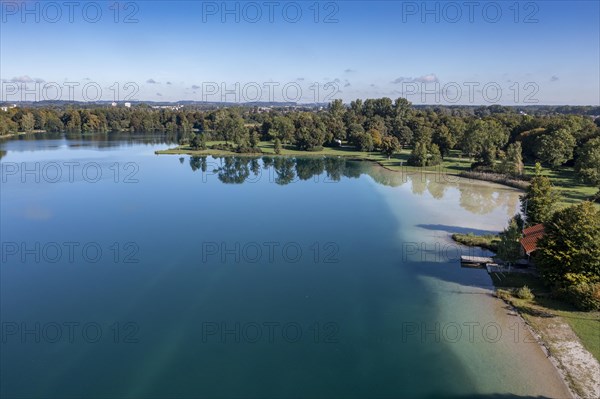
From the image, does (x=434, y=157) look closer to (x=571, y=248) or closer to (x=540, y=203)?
(x=540, y=203)

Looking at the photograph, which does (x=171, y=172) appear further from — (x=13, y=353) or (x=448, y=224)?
(x=13, y=353)

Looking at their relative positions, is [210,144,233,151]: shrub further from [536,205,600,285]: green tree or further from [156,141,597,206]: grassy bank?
[536,205,600,285]: green tree

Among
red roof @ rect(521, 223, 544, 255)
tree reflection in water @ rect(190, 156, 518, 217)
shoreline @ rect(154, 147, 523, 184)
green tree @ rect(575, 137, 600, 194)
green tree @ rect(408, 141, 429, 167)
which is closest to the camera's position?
red roof @ rect(521, 223, 544, 255)

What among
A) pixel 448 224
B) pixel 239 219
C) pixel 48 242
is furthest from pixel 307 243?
pixel 48 242

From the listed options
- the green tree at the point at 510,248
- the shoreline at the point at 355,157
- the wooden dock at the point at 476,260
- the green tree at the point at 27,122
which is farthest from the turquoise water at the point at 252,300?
the green tree at the point at 27,122

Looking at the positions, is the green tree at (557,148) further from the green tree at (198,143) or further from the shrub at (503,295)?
the green tree at (198,143)

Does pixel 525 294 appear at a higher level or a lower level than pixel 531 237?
lower

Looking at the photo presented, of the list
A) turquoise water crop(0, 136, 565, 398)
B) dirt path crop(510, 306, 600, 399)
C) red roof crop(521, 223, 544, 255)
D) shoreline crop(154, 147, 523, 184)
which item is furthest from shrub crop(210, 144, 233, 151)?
dirt path crop(510, 306, 600, 399)

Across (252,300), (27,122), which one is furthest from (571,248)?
(27,122)
